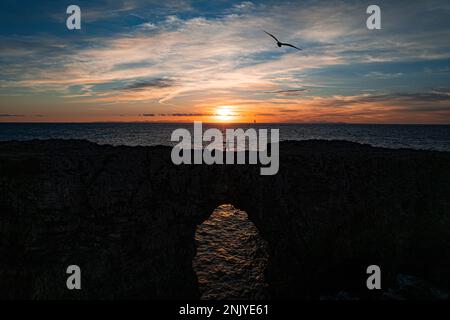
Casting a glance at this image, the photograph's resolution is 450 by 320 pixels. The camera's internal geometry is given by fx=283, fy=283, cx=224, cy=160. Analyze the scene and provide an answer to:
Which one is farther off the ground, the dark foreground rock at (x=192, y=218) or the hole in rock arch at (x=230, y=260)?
the dark foreground rock at (x=192, y=218)

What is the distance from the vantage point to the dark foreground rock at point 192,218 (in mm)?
16250

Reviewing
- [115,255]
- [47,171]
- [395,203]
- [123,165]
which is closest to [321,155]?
[395,203]

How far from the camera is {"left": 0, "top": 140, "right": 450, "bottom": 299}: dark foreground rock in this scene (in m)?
16.2

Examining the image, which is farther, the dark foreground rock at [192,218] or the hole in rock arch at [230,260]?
the hole in rock arch at [230,260]

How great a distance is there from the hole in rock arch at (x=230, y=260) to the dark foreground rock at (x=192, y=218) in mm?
1801

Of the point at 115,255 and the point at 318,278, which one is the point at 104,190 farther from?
the point at 318,278

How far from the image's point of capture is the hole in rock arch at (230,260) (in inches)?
815

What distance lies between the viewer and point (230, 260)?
2481 cm

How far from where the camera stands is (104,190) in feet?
60.0

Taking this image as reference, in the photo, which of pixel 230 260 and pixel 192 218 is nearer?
pixel 192 218

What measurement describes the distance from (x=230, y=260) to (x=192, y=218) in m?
7.46
